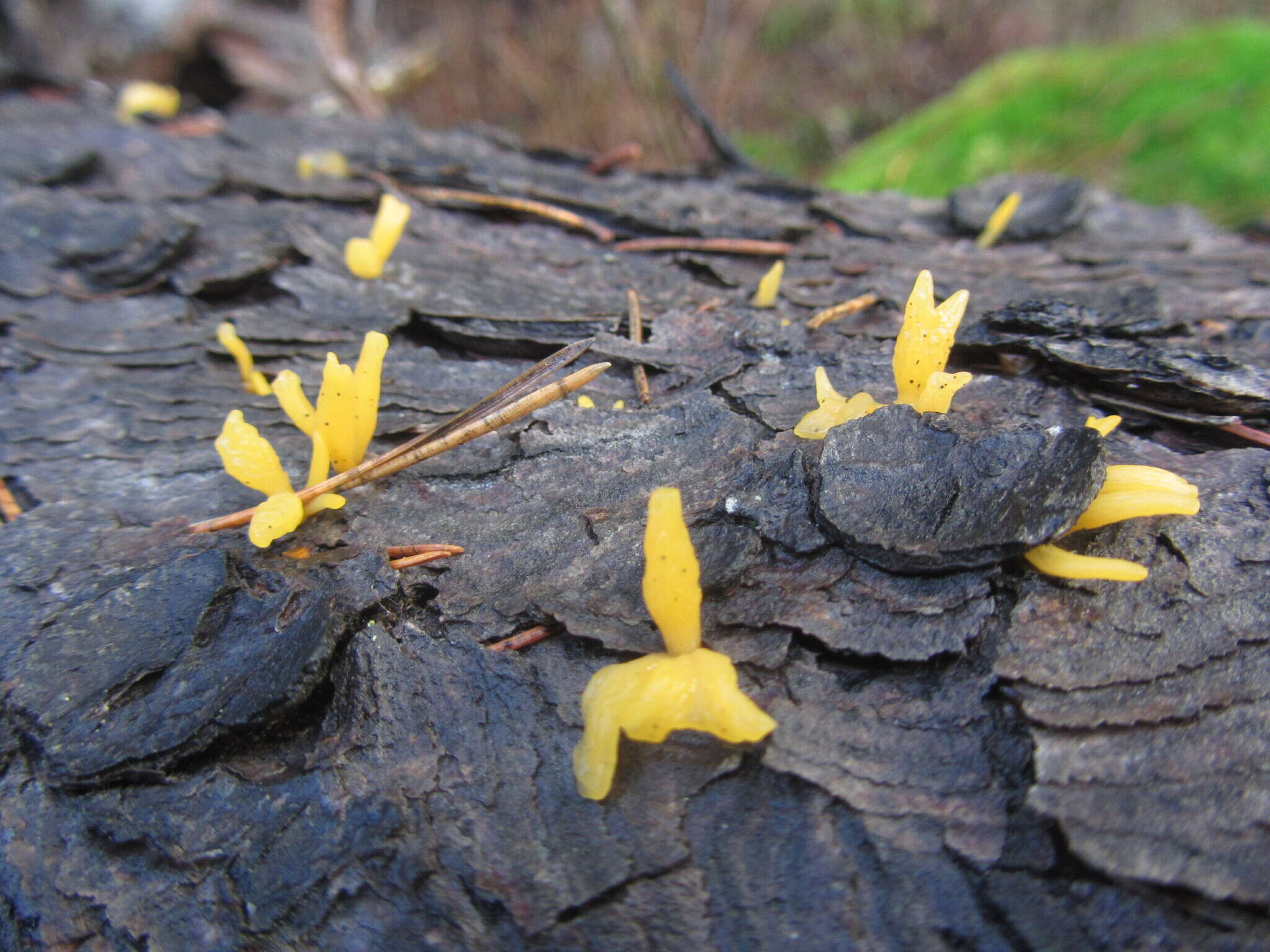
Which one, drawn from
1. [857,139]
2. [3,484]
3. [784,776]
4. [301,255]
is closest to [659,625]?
[784,776]

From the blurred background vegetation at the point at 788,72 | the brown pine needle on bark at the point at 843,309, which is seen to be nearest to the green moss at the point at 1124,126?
the blurred background vegetation at the point at 788,72

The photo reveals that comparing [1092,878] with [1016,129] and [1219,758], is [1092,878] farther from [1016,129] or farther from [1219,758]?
[1016,129]

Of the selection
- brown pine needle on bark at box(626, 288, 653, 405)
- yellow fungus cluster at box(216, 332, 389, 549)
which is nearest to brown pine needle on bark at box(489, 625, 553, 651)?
yellow fungus cluster at box(216, 332, 389, 549)

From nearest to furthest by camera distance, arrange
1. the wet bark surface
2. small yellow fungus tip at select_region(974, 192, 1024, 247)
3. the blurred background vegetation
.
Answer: the wet bark surface, small yellow fungus tip at select_region(974, 192, 1024, 247), the blurred background vegetation

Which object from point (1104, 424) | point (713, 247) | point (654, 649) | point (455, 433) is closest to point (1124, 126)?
point (713, 247)

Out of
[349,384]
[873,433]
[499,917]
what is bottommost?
[499,917]

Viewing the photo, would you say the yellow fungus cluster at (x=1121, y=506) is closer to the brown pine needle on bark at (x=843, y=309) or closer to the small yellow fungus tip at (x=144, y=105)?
the brown pine needle on bark at (x=843, y=309)

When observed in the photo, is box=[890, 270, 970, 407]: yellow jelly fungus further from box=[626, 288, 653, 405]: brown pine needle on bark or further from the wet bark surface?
box=[626, 288, 653, 405]: brown pine needle on bark
